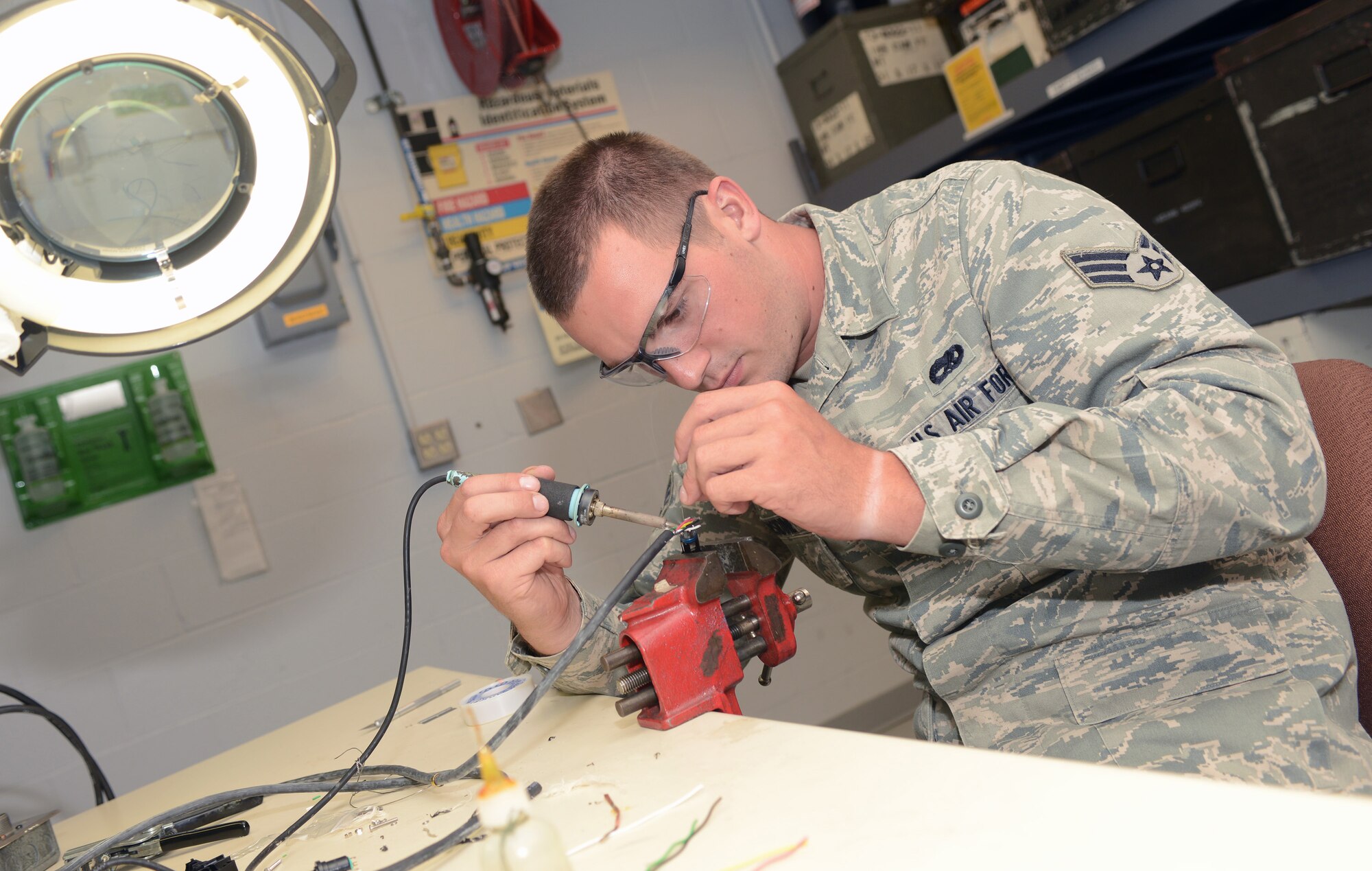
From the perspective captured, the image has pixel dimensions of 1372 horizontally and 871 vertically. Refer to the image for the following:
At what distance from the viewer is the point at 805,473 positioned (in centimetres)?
86

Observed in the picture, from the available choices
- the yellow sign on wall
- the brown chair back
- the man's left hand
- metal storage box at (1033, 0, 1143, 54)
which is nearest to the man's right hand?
the man's left hand

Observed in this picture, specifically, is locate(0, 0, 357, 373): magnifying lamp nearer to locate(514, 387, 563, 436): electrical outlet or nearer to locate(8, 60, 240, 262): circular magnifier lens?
Result: locate(8, 60, 240, 262): circular magnifier lens

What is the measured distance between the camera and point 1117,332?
92 centimetres

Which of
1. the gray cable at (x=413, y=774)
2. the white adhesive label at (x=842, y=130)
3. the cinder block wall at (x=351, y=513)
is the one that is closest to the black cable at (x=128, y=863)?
the gray cable at (x=413, y=774)

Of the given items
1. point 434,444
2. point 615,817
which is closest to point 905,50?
point 434,444

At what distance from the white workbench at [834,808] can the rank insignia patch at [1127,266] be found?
50 centimetres

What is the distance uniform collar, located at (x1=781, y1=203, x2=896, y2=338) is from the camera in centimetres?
120

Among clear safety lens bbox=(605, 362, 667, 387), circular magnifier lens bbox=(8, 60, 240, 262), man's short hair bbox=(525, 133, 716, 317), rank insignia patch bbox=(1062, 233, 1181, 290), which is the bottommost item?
rank insignia patch bbox=(1062, 233, 1181, 290)

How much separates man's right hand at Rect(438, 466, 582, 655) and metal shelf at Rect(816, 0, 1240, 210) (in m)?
1.34

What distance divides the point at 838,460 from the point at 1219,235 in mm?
1523

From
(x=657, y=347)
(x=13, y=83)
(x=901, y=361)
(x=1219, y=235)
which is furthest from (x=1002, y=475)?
(x=1219, y=235)

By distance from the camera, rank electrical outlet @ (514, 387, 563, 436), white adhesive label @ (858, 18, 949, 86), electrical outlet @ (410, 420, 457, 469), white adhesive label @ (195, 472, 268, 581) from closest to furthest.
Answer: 1. white adhesive label @ (195, 472, 268, 581)
2. electrical outlet @ (410, 420, 457, 469)
3. electrical outlet @ (514, 387, 563, 436)
4. white adhesive label @ (858, 18, 949, 86)

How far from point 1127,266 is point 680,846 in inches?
26.8

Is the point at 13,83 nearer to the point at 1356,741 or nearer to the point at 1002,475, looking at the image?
the point at 1002,475
